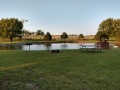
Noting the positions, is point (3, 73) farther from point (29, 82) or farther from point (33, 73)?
point (29, 82)

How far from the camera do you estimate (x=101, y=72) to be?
29.0 ft

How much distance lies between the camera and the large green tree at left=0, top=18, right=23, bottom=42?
227 ft

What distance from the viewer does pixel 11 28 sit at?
70062 mm

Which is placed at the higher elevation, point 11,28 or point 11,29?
point 11,28

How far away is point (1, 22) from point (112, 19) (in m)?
40.6

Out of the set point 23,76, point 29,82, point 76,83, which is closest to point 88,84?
point 76,83

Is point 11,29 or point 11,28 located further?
point 11,28

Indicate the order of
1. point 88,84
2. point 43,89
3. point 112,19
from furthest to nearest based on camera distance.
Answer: point 112,19 < point 88,84 < point 43,89

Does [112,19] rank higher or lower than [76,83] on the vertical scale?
higher

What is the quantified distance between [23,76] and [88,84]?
A: 2.52m

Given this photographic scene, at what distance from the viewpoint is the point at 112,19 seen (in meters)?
82.4

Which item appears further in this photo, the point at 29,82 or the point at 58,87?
the point at 29,82

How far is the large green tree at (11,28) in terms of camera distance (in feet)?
227

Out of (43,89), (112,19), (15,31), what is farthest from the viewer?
(112,19)
